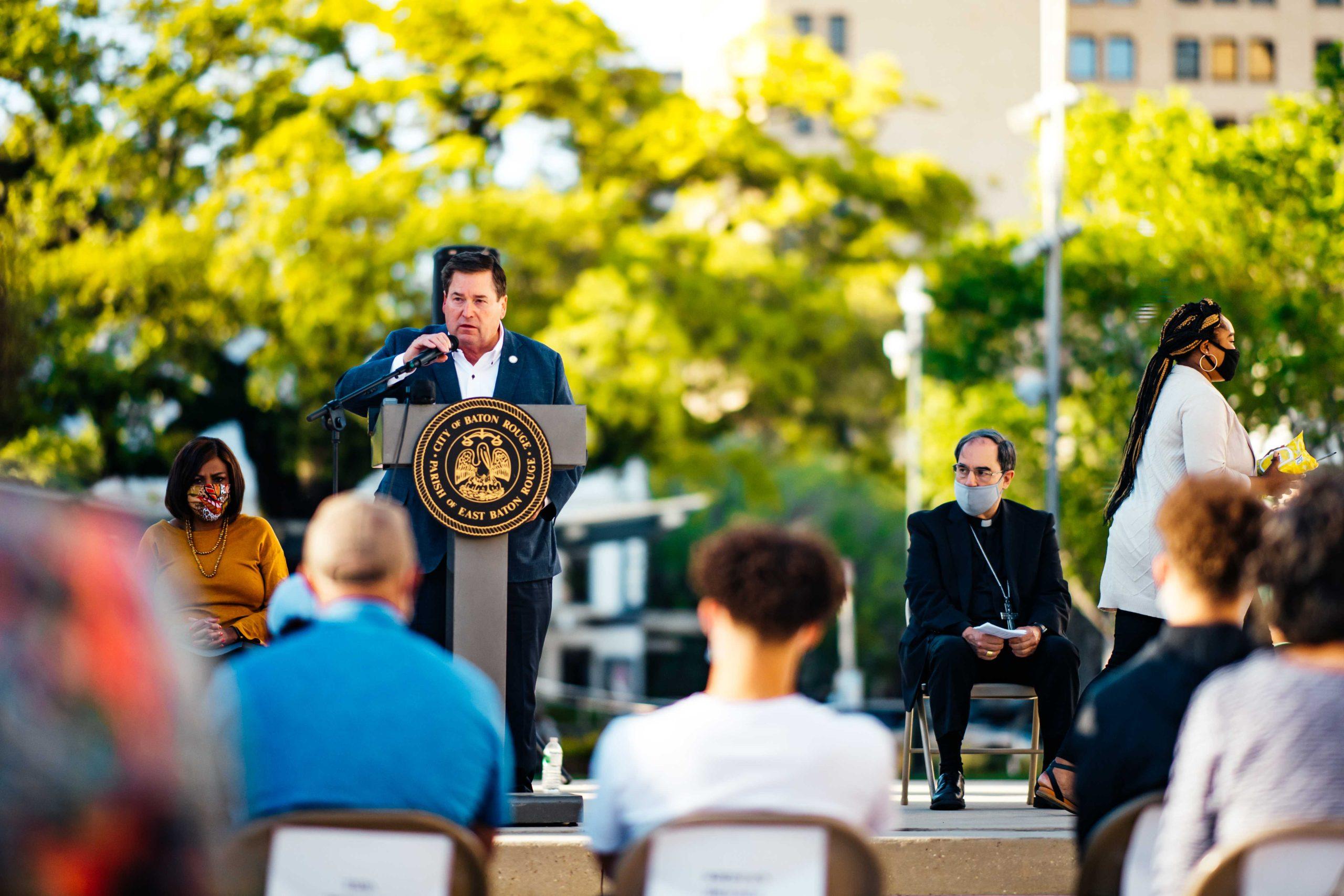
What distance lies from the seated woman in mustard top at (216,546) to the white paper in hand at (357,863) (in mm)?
3195

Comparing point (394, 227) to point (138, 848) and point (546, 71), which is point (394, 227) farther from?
point (138, 848)

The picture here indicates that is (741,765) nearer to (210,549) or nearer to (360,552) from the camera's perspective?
(360,552)

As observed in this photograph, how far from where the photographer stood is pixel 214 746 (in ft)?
4.92

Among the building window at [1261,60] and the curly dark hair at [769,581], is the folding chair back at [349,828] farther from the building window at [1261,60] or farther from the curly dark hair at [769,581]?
the building window at [1261,60]

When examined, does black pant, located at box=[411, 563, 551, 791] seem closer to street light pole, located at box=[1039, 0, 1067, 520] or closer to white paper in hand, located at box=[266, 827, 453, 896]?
white paper in hand, located at box=[266, 827, 453, 896]

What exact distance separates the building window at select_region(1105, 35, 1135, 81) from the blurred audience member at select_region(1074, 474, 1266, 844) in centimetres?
5431

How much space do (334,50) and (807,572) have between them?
16702 mm

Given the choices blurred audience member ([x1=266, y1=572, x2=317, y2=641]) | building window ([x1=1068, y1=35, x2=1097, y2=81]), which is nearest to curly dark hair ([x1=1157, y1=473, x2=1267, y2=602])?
blurred audience member ([x1=266, y1=572, x2=317, y2=641])

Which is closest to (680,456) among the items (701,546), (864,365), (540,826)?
(864,365)

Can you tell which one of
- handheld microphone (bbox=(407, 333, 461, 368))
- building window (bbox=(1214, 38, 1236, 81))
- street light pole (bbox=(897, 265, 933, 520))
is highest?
building window (bbox=(1214, 38, 1236, 81))

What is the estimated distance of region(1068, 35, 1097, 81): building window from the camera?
177 ft

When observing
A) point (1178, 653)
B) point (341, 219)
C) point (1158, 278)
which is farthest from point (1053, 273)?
point (1178, 653)

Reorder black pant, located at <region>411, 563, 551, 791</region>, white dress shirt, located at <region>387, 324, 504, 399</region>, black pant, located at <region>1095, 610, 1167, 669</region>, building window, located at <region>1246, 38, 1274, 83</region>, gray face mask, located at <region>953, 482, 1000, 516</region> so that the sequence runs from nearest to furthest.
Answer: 1. black pant, located at <region>411, 563, 551, 791</region>
2. white dress shirt, located at <region>387, 324, 504, 399</region>
3. black pant, located at <region>1095, 610, 1167, 669</region>
4. gray face mask, located at <region>953, 482, 1000, 516</region>
5. building window, located at <region>1246, 38, 1274, 83</region>

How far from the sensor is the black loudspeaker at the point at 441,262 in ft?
17.7
